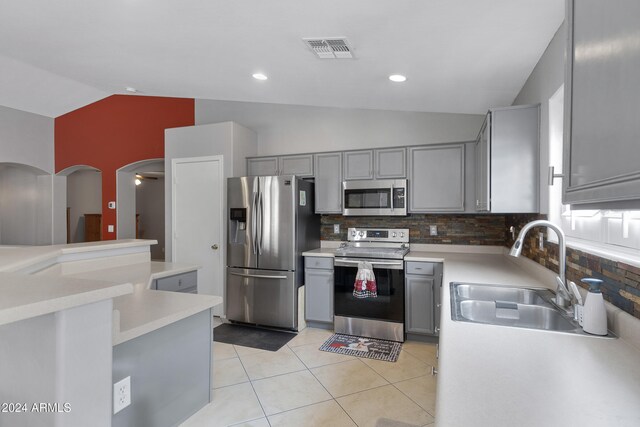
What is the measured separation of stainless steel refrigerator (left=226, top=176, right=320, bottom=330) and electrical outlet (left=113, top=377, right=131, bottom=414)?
2.29 metres

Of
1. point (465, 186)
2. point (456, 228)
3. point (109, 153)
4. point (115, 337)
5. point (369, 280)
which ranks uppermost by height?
point (109, 153)

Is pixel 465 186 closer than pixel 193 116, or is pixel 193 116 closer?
pixel 465 186

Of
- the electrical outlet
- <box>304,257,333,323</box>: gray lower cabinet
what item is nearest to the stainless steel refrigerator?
<box>304,257,333,323</box>: gray lower cabinet

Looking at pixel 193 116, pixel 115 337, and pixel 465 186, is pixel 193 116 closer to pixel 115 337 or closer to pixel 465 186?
pixel 465 186

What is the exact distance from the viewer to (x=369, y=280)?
341 centimetres

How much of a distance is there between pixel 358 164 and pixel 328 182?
405 mm

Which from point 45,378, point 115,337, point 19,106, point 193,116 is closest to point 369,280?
point 115,337

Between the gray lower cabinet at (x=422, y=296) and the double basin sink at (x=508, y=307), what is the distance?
128cm

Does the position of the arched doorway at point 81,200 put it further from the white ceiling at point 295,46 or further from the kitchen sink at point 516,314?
the kitchen sink at point 516,314

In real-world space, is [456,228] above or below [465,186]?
below

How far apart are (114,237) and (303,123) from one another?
3.60m

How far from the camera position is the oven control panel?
389 cm

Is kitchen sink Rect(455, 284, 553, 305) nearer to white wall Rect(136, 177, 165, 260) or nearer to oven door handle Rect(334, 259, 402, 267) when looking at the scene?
oven door handle Rect(334, 259, 402, 267)

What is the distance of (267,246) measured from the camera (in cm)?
375
